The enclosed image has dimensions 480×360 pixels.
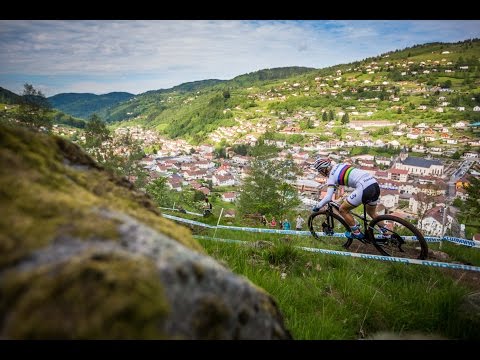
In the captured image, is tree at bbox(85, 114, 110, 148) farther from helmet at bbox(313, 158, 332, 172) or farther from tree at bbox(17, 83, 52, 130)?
helmet at bbox(313, 158, 332, 172)

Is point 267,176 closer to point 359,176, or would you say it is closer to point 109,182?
point 359,176

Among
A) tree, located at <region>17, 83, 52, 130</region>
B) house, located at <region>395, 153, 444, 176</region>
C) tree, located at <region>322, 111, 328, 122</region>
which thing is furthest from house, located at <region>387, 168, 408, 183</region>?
tree, located at <region>17, 83, 52, 130</region>

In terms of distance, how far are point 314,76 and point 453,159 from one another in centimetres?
12845

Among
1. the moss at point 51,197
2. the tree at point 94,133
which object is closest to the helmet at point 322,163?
the moss at point 51,197

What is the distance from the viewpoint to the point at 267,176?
28297mm

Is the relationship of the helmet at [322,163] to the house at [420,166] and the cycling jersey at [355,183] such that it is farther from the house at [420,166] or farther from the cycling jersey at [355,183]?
the house at [420,166]

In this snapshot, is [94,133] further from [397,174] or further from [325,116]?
[325,116]

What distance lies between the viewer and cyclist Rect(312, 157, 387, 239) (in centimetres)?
542

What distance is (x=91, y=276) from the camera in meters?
0.73

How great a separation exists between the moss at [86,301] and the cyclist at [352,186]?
5.23 meters
